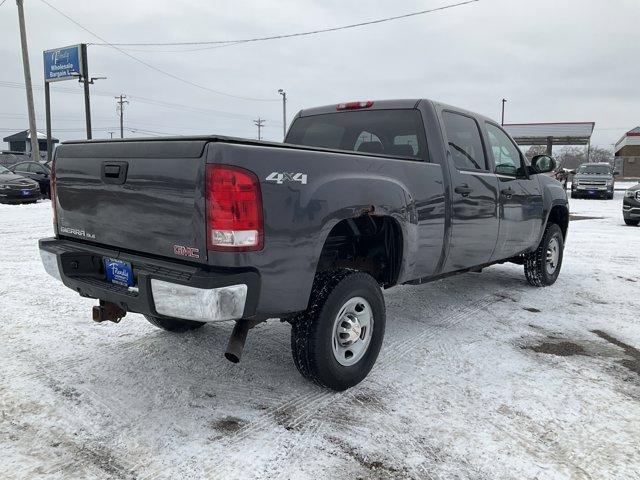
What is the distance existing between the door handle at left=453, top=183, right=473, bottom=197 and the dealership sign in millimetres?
34396

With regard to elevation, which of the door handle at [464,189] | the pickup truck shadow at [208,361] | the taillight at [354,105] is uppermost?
the taillight at [354,105]

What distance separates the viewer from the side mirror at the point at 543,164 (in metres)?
5.24

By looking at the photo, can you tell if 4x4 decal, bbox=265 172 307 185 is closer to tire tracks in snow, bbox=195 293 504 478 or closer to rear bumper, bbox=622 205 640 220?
tire tracks in snow, bbox=195 293 504 478

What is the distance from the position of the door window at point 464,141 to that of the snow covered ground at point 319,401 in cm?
147

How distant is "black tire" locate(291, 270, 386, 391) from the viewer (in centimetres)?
295

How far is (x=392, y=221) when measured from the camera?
348 centimetres

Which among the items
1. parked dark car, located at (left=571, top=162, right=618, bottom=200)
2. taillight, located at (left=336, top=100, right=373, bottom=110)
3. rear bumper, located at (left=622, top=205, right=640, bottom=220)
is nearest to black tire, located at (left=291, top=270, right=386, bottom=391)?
taillight, located at (left=336, top=100, right=373, bottom=110)

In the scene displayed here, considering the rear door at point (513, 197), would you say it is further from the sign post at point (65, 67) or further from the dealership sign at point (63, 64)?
the dealership sign at point (63, 64)

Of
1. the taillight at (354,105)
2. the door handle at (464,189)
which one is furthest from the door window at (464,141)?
the taillight at (354,105)

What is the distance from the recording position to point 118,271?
113 inches

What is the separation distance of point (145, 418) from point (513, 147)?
4.46 m

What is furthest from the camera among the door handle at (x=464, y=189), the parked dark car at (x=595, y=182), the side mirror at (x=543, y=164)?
the parked dark car at (x=595, y=182)

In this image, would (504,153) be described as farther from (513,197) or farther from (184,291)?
(184,291)

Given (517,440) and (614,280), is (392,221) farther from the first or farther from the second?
(614,280)
